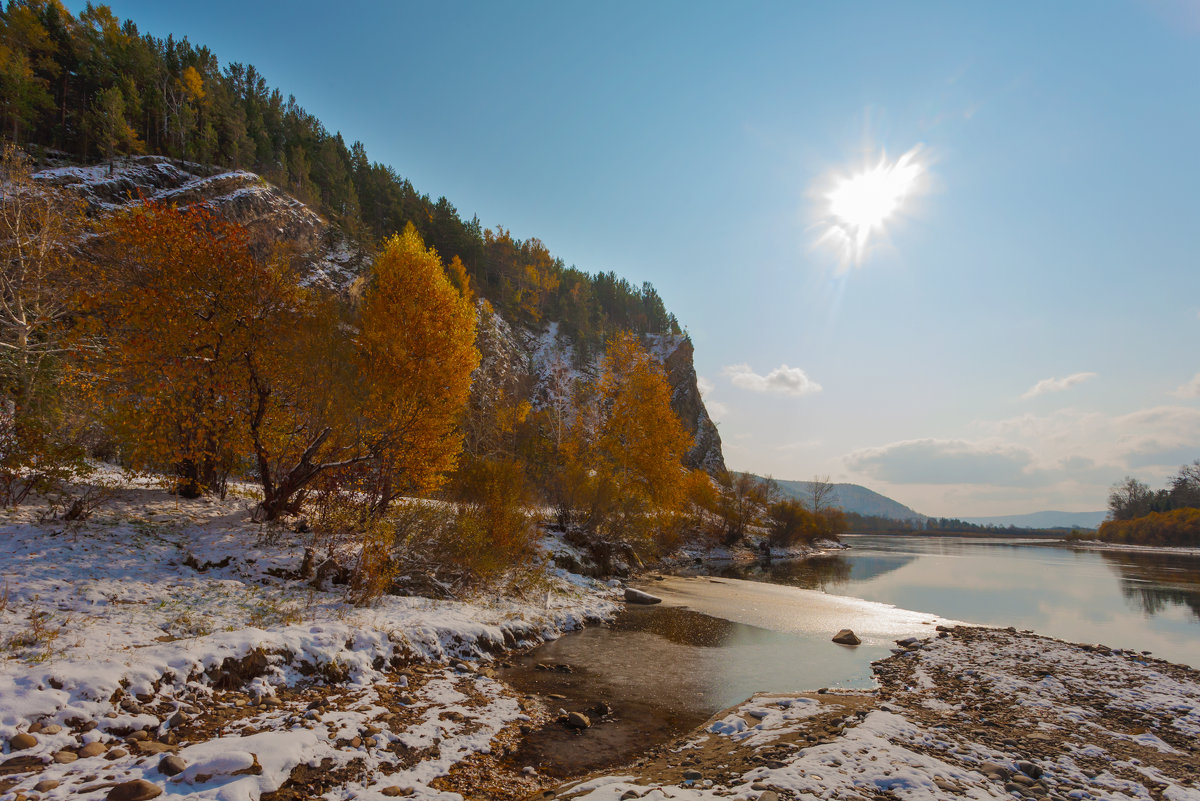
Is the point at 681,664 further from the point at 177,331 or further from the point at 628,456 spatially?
the point at 628,456

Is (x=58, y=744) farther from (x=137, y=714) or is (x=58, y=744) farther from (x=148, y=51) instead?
(x=148, y=51)

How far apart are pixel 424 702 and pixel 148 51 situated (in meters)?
87.7

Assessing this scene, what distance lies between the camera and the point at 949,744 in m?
6.38

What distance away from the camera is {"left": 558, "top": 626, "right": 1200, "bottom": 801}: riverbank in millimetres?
5125

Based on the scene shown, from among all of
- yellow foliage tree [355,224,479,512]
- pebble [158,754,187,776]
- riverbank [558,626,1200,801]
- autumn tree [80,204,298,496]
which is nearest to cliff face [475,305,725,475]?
yellow foliage tree [355,224,479,512]

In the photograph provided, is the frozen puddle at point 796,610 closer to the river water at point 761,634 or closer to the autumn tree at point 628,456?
the river water at point 761,634

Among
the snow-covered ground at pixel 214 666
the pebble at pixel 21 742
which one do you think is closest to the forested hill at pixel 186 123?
the snow-covered ground at pixel 214 666

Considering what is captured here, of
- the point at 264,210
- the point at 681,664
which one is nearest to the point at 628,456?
the point at 681,664

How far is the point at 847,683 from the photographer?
10.3m

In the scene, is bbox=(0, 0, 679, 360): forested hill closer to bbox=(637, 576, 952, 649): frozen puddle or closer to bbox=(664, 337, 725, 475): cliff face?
bbox=(664, 337, 725, 475): cliff face

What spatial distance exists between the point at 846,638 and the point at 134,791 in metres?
15.4

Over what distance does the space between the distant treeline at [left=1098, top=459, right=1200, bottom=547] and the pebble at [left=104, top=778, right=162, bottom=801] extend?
114585 mm

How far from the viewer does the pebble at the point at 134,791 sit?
4027 mm

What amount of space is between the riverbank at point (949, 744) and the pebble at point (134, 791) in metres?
3.74
